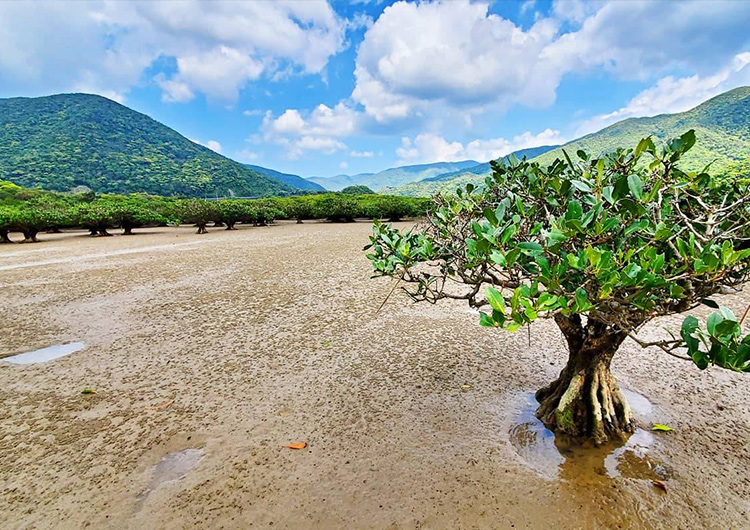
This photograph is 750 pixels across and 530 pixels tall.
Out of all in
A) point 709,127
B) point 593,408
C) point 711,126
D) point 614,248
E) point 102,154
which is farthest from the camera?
point 102,154

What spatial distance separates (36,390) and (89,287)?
4.06 metres

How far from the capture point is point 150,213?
16594 millimetres

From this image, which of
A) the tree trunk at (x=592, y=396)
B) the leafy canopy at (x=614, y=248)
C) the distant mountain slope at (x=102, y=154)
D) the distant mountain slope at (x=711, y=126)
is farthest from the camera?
the distant mountain slope at (x=102, y=154)

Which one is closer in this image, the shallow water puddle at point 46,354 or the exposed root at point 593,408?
the exposed root at point 593,408

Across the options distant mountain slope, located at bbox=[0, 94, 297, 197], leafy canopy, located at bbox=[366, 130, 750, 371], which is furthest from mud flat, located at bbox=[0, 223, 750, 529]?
distant mountain slope, located at bbox=[0, 94, 297, 197]

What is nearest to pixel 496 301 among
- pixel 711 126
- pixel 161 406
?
pixel 161 406

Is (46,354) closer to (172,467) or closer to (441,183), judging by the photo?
(172,467)

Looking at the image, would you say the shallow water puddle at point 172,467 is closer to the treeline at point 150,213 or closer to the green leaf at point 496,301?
the green leaf at point 496,301

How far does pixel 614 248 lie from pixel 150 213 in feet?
63.0

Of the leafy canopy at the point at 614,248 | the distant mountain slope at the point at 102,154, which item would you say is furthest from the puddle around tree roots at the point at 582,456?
the distant mountain slope at the point at 102,154

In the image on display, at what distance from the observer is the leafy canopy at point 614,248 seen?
1.16 metres

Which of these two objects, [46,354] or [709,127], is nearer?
[46,354]

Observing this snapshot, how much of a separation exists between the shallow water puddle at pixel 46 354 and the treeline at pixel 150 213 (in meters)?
5.26

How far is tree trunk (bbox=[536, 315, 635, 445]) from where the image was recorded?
202 centimetres
